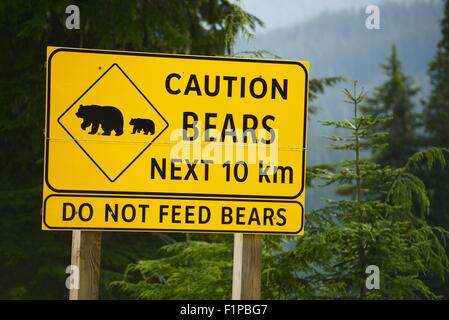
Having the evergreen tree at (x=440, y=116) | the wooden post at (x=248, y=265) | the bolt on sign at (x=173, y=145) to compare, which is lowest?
the wooden post at (x=248, y=265)

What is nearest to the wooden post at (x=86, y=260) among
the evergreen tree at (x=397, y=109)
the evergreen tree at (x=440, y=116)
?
the evergreen tree at (x=440, y=116)

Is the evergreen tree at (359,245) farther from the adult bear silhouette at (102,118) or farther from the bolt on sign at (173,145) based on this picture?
the adult bear silhouette at (102,118)

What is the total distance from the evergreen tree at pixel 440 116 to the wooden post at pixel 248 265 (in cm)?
2995

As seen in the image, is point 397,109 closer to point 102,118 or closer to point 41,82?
point 41,82

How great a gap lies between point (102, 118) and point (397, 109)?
40.1 m

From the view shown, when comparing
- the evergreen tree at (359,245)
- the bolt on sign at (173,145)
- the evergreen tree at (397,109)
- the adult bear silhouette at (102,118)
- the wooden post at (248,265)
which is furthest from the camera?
the evergreen tree at (397,109)

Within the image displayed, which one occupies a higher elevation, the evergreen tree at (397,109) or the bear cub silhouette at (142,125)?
the evergreen tree at (397,109)

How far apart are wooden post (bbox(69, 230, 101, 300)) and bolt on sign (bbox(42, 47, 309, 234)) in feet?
0.57

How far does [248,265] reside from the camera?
5281mm

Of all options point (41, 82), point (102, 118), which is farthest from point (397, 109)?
point (102, 118)

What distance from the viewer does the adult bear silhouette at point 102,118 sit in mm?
4961

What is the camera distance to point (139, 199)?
5191mm
